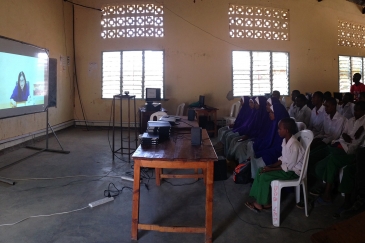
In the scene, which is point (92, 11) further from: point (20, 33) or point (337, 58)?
point (337, 58)

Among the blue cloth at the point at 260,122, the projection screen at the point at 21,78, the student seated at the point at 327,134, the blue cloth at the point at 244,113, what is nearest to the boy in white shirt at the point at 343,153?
the student seated at the point at 327,134

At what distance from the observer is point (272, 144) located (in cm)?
319

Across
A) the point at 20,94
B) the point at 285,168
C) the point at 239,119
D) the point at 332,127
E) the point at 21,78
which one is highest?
the point at 21,78

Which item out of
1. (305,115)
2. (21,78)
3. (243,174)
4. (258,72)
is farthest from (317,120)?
(21,78)

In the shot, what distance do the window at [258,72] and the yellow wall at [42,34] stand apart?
4.60 metres

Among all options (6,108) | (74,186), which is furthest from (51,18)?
(74,186)

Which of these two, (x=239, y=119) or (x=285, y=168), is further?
(x=239, y=119)

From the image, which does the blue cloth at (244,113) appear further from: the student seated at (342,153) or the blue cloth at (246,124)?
the student seated at (342,153)

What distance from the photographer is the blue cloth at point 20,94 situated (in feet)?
14.1

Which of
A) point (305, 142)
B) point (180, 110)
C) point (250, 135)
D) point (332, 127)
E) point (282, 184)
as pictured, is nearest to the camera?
point (282, 184)

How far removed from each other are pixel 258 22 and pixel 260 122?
4.47 metres

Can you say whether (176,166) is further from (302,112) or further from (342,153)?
(302,112)

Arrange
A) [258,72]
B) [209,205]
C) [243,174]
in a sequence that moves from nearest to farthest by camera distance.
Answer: [209,205] → [243,174] → [258,72]

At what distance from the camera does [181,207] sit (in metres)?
2.80
